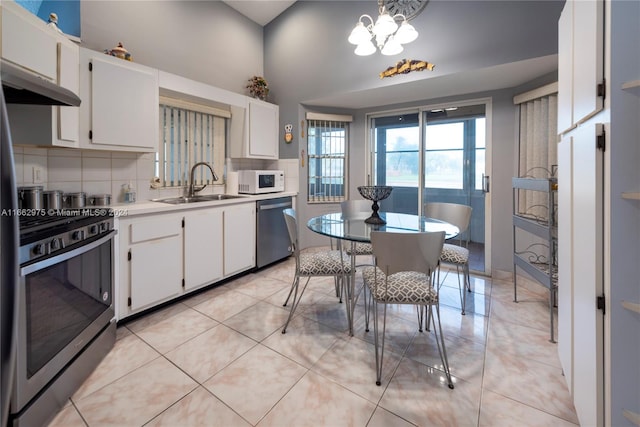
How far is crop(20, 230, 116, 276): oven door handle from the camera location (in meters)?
1.26

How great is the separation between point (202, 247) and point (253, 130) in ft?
5.64

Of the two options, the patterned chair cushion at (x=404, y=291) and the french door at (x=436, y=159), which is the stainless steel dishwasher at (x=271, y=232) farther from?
the patterned chair cushion at (x=404, y=291)

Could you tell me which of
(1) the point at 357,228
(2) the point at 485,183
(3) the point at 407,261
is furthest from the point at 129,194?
(2) the point at 485,183

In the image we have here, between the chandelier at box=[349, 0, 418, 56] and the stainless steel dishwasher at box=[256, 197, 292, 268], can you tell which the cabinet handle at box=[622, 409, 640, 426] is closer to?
the chandelier at box=[349, 0, 418, 56]

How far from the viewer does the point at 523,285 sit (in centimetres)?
304

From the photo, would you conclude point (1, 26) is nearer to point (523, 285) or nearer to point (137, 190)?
point (137, 190)

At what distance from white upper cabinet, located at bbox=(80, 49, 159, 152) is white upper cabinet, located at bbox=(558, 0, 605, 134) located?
2.91m

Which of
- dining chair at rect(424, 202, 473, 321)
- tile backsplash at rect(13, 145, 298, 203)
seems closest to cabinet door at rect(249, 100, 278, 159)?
tile backsplash at rect(13, 145, 298, 203)

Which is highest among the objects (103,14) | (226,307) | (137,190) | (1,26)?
(103,14)

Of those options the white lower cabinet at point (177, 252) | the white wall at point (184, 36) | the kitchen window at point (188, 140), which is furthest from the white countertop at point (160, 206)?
the white wall at point (184, 36)

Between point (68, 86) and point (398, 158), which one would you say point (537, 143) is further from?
point (68, 86)

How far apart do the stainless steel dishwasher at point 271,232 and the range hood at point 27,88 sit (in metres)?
2.01

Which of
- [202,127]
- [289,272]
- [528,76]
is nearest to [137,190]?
[202,127]

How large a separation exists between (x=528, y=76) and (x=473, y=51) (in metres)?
0.65
